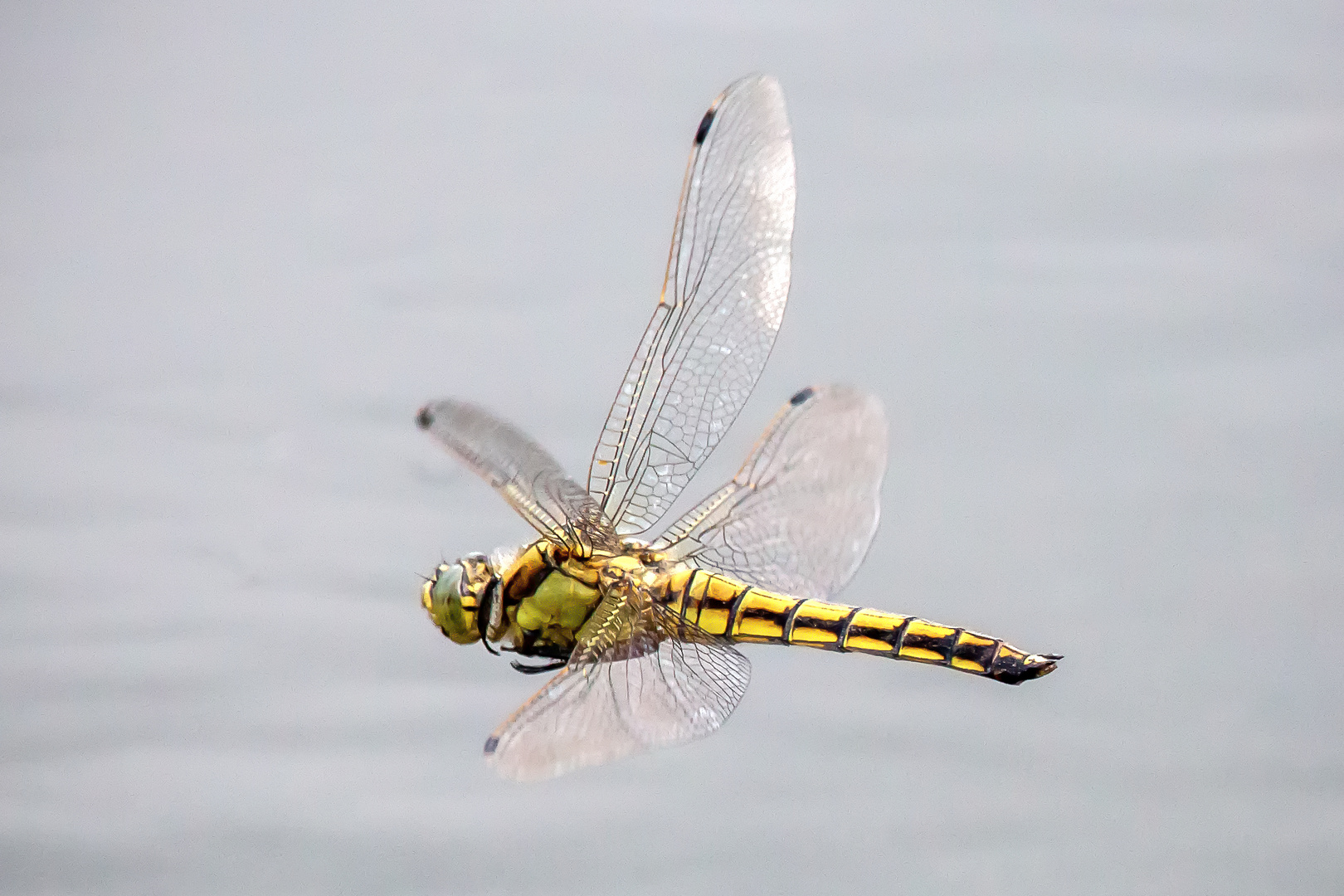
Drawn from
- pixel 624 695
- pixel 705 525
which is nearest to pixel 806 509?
pixel 705 525

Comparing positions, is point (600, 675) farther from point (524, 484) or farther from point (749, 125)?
point (749, 125)

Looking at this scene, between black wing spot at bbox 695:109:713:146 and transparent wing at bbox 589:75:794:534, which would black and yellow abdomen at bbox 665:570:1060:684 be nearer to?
transparent wing at bbox 589:75:794:534

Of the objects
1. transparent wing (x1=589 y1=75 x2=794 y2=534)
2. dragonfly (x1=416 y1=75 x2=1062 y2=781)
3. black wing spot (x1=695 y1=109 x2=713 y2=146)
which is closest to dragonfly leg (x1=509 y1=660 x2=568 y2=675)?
dragonfly (x1=416 y1=75 x2=1062 y2=781)

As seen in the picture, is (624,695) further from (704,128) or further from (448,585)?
(704,128)

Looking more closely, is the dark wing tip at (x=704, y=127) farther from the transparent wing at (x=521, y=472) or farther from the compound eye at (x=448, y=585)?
the compound eye at (x=448, y=585)

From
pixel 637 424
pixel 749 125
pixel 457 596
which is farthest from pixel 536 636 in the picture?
pixel 749 125
